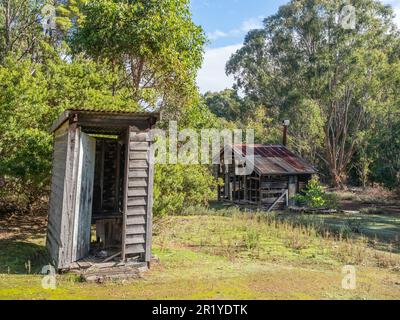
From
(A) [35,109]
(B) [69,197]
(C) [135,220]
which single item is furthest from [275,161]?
(B) [69,197]

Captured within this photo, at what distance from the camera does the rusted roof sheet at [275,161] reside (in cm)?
2341

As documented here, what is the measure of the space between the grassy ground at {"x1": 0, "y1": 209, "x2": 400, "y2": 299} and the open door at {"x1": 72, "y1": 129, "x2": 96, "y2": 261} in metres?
0.92

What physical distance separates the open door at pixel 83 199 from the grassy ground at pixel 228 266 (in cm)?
92

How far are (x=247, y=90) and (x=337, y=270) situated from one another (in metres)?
42.3

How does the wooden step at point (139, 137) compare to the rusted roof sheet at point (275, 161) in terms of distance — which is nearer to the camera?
the wooden step at point (139, 137)

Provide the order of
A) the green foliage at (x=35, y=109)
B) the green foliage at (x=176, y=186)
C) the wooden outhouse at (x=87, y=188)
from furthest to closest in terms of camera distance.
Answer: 1. the green foliage at (x=176, y=186)
2. the green foliage at (x=35, y=109)
3. the wooden outhouse at (x=87, y=188)

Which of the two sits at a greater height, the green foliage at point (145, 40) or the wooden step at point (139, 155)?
the green foliage at point (145, 40)

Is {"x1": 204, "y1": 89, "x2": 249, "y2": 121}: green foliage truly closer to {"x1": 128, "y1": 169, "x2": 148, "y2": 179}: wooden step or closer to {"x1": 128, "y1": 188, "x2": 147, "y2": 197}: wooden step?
{"x1": 128, "y1": 169, "x2": 148, "y2": 179}: wooden step

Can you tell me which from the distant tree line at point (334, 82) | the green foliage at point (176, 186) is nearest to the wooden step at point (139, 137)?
the green foliage at point (176, 186)

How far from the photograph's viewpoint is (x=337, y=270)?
9109 millimetres

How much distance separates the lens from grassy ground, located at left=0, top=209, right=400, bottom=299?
277 inches

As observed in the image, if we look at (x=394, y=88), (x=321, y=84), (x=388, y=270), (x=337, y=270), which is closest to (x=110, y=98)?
(x=337, y=270)

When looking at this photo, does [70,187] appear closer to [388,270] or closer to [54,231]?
[54,231]

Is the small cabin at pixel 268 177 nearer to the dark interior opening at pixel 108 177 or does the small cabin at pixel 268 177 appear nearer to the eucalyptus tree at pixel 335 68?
the dark interior opening at pixel 108 177
